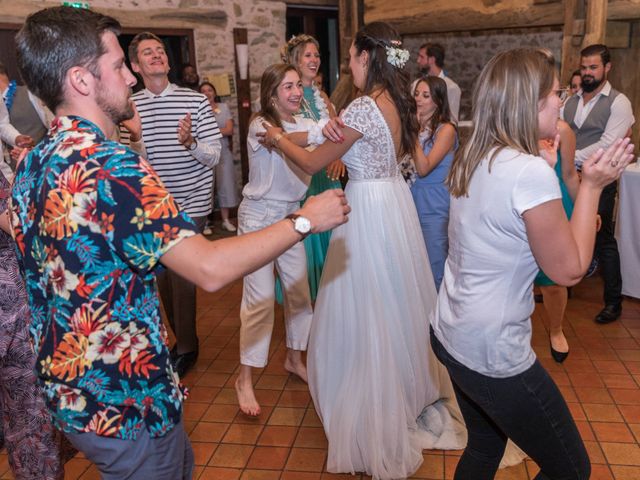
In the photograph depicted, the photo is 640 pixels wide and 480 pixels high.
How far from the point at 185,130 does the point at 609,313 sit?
2.90 metres

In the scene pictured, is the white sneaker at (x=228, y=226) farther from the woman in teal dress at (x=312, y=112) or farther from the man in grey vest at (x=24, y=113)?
the woman in teal dress at (x=312, y=112)

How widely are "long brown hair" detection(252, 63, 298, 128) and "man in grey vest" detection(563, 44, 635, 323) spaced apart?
2.23 m

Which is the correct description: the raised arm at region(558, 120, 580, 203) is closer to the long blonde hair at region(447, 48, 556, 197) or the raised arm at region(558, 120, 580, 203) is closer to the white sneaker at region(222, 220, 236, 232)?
the long blonde hair at region(447, 48, 556, 197)

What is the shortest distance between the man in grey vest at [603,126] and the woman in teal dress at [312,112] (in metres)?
1.74

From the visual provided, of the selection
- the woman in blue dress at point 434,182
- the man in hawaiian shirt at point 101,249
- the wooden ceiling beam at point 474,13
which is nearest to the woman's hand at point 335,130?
the man in hawaiian shirt at point 101,249

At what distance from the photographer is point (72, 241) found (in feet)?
4.08

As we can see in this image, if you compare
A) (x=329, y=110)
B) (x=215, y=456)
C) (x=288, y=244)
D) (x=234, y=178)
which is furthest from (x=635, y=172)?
(x=234, y=178)

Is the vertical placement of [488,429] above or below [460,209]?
below

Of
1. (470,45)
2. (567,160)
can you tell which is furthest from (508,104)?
(470,45)

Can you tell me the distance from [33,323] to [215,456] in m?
1.49

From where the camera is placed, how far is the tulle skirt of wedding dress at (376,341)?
2.46m

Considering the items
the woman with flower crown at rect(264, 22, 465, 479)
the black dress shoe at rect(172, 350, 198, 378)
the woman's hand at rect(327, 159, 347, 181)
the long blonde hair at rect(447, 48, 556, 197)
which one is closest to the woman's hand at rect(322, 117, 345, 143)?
the woman with flower crown at rect(264, 22, 465, 479)

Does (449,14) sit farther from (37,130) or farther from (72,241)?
(72,241)

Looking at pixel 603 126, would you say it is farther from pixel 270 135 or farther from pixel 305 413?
pixel 305 413
